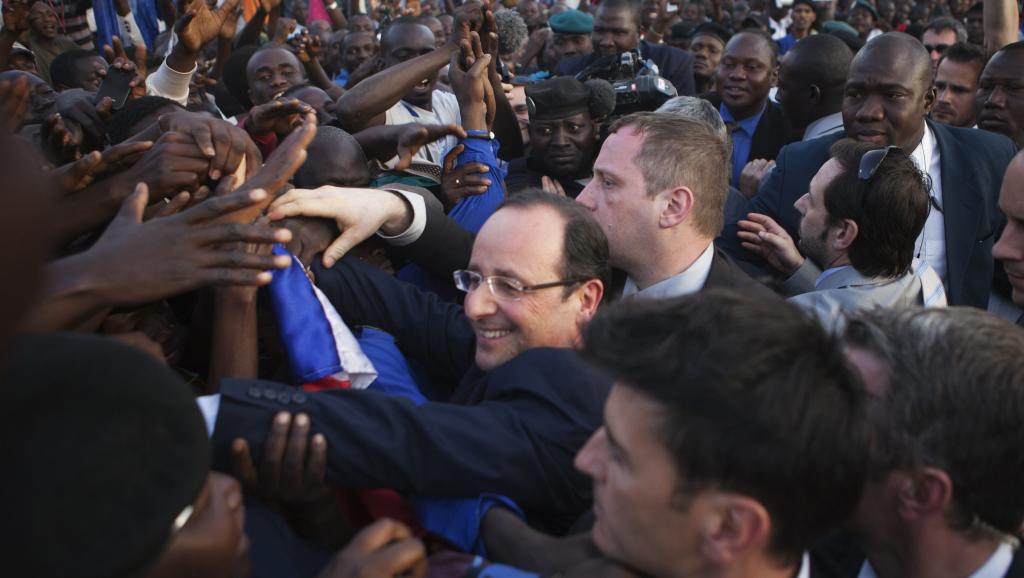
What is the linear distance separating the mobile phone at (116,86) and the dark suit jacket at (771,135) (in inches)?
145

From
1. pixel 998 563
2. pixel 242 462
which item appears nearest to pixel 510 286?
pixel 242 462

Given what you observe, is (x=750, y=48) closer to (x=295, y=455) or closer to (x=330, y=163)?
(x=330, y=163)

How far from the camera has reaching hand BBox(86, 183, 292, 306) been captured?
169cm

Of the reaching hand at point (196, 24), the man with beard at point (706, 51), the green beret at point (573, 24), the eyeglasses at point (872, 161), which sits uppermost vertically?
the reaching hand at point (196, 24)

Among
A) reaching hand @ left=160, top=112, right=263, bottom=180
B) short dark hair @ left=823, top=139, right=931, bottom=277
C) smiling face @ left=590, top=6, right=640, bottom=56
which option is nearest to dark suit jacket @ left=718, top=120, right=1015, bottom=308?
short dark hair @ left=823, top=139, right=931, bottom=277

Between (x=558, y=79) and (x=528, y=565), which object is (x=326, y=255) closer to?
(x=528, y=565)

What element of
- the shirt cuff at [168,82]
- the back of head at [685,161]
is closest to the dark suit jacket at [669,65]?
the shirt cuff at [168,82]

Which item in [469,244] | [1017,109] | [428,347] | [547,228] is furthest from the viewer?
[1017,109]

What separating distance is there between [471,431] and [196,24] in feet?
10.7

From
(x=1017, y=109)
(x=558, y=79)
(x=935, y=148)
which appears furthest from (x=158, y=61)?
(x=1017, y=109)

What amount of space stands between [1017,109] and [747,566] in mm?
4310

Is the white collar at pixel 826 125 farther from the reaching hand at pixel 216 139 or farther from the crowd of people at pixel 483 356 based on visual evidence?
the reaching hand at pixel 216 139

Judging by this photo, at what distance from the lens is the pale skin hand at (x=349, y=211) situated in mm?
2346

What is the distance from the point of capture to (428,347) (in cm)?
253
